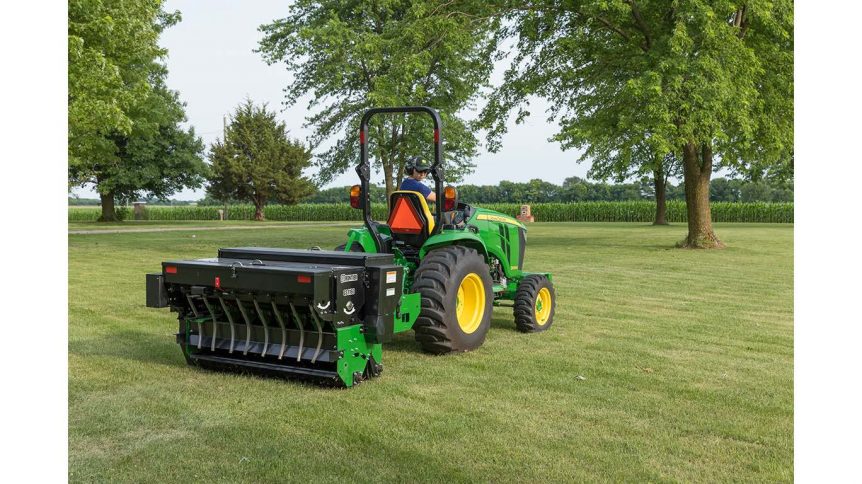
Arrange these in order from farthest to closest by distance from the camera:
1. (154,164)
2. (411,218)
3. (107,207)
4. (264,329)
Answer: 1. (107,207)
2. (154,164)
3. (411,218)
4. (264,329)

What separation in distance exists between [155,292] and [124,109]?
87.2ft

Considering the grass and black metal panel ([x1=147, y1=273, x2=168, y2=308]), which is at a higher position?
black metal panel ([x1=147, y1=273, x2=168, y2=308])

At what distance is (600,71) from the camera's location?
22.9m

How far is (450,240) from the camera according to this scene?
7.34 m

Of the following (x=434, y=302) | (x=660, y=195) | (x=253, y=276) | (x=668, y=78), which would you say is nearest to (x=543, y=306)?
(x=434, y=302)

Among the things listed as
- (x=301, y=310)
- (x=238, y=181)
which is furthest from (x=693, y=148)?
(x=238, y=181)

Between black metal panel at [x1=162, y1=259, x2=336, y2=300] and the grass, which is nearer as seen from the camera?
the grass

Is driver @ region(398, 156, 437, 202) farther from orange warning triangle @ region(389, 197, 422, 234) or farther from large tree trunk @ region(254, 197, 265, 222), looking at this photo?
large tree trunk @ region(254, 197, 265, 222)

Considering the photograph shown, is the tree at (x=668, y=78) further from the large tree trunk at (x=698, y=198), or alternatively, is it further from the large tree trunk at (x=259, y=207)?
the large tree trunk at (x=259, y=207)

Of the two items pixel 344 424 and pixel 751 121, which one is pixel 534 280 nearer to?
pixel 344 424

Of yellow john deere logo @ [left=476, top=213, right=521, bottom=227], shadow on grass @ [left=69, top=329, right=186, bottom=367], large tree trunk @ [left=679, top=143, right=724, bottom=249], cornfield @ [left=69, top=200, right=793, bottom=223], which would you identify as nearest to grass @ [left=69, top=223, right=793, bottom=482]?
shadow on grass @ [left=69, top=329, right=186, bottom=367]

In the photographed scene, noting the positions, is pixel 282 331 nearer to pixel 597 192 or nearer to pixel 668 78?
pixel 668 78

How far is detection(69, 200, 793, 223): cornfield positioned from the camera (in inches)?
2052

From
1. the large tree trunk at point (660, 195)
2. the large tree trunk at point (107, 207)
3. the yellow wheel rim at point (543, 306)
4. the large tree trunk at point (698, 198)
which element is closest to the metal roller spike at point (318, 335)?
the yellow wheel rim at point (543, 306)
